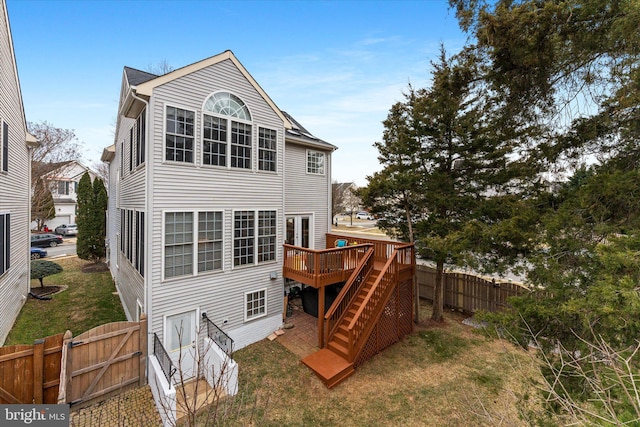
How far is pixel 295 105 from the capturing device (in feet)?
59.8

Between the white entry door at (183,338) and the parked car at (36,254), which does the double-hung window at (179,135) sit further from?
the parked car at (36,254)

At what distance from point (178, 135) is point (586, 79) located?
9865mm

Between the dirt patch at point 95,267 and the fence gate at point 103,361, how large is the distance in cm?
1391

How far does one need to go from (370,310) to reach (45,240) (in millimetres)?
32609

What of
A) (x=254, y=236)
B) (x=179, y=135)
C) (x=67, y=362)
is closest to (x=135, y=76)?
(x=179, y=135)

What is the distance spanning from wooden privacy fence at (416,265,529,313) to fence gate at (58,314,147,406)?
417 inches

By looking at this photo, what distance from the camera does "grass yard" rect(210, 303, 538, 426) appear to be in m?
6.12

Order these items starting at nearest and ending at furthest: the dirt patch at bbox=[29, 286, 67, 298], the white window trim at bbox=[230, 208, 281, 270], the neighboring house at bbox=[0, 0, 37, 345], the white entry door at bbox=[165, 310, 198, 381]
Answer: the white entry door at bbox=[165, 310, 198, 381]
the neighboring house at bbox=[0, 0, 37, 345]
the white window trim at bbox=[230, 208, 281, 270]
the dirt patch at bbox=[29, 286, 67, 298]

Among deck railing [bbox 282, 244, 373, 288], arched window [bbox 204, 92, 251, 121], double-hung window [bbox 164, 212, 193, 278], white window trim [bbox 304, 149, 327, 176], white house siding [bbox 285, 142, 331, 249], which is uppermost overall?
arched window [bbox 204, 92, 251, 121]

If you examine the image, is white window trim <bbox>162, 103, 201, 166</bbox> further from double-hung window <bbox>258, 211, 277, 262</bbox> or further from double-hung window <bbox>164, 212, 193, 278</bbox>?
double-hung window <bbox>258, 211, 277, 262</bbox>

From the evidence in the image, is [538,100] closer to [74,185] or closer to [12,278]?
[12,278]

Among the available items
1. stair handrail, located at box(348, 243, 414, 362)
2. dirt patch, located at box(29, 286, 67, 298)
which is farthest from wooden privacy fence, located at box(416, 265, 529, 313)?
dirt patch, located at box(29, 286, 67, 298)

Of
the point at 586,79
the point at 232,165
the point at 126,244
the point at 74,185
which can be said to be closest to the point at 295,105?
the point at 232,165

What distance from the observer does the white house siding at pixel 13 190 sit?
852cm
